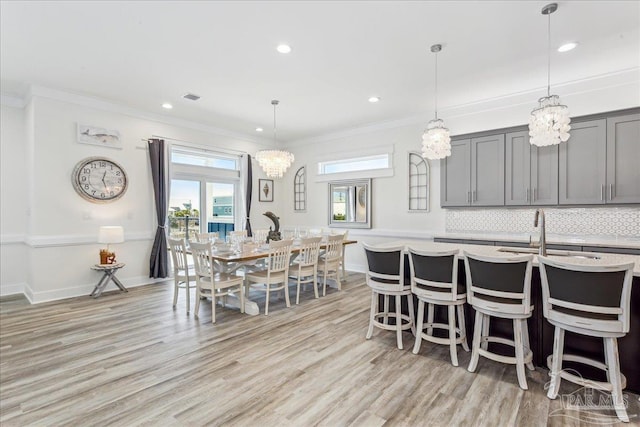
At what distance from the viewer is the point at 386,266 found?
3.08 metres

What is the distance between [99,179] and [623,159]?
763cm

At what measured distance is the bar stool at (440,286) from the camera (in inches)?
106

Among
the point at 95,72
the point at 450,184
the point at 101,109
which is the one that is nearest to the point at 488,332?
the point at 450,184

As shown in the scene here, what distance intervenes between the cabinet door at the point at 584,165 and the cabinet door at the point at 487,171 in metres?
0.74

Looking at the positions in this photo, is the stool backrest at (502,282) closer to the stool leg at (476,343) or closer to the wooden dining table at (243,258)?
the stool leg at (476,343)

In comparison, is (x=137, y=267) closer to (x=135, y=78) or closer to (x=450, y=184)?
(x=135, y=78)

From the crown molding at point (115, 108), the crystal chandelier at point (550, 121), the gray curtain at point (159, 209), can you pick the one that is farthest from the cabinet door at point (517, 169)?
the gray curtain at point (159, 209)

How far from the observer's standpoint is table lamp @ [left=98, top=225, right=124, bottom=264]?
487 centimetres

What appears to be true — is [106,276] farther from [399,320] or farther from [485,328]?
[485,328]

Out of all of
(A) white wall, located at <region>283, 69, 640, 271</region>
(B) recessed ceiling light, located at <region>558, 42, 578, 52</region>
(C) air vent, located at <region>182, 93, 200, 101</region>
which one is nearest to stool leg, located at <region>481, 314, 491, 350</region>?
(A) white wall, located at <region>283, 69, 640, 271</region>

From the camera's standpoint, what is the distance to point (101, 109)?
5.17m

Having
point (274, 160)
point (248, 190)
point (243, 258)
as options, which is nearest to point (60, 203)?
point (243, 258)

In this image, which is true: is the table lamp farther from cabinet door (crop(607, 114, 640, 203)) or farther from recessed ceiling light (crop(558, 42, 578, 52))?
cabinet door (crop(607, 114, 640, 203))

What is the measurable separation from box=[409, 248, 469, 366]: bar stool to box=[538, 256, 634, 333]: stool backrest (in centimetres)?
68
